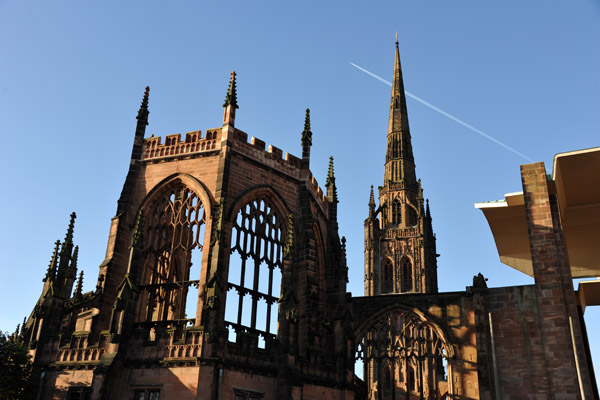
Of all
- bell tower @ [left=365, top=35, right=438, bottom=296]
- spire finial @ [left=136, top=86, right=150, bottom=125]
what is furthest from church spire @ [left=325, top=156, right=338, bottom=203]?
bell tower @ [left=365, top=35, right=438, bottom=296]

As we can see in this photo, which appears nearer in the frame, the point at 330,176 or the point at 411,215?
the point at 330,176

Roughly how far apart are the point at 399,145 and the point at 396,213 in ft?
28.4

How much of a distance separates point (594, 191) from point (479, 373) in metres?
8.49

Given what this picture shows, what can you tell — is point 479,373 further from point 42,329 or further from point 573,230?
point 42,329

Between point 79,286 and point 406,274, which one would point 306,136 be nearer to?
point 79,286

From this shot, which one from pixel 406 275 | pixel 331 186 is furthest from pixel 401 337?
pixel 406 275

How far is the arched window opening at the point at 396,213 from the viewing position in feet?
207

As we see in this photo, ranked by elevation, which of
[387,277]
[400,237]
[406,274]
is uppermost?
[400,237]

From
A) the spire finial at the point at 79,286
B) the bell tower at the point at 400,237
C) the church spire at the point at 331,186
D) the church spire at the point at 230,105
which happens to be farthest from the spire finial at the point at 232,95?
the bell tower at the point at 400,237

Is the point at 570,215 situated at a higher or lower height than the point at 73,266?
higher

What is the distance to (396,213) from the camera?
6369cm

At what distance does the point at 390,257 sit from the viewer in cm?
6103

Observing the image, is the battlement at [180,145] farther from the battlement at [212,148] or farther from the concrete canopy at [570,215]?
the concrete canopy at [570,215]

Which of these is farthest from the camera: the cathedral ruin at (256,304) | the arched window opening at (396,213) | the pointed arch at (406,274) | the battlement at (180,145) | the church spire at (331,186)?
the arched window opening at (396,213)
